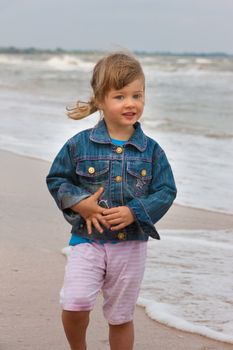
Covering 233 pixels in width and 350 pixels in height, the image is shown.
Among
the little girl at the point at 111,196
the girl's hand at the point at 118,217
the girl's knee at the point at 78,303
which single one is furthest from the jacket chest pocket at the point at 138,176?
the girl's knee at the point at 78,303

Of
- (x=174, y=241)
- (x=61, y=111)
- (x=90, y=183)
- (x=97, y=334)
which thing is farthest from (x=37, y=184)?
(x=61, y=111)

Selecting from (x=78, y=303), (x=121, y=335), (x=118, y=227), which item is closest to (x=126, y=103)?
(x=118, y=227)

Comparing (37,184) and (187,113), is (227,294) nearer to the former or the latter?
(37,184)

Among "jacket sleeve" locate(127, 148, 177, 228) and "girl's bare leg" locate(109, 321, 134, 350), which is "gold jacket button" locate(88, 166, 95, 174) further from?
"girl's bare leg" locate(109, 321, 134, 350)

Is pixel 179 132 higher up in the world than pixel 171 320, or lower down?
lower down

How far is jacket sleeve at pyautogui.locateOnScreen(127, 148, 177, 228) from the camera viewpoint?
296cm

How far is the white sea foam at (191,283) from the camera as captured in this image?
383 cm

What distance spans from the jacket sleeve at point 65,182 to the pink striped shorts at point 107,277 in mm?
153

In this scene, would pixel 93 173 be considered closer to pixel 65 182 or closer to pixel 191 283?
pixel 65 182

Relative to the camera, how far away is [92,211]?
2959mm

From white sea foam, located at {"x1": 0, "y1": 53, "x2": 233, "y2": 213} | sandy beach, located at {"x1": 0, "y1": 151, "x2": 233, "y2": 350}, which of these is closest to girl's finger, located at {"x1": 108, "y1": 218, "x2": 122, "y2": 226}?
sandy beach, located at {"x1": 0, "y1": 151, "x2": 233, "y2": 350}

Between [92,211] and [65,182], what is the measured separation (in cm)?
17

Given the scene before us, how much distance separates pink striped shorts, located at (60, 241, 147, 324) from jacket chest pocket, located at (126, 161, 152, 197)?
21cm

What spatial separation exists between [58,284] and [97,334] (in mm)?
716
